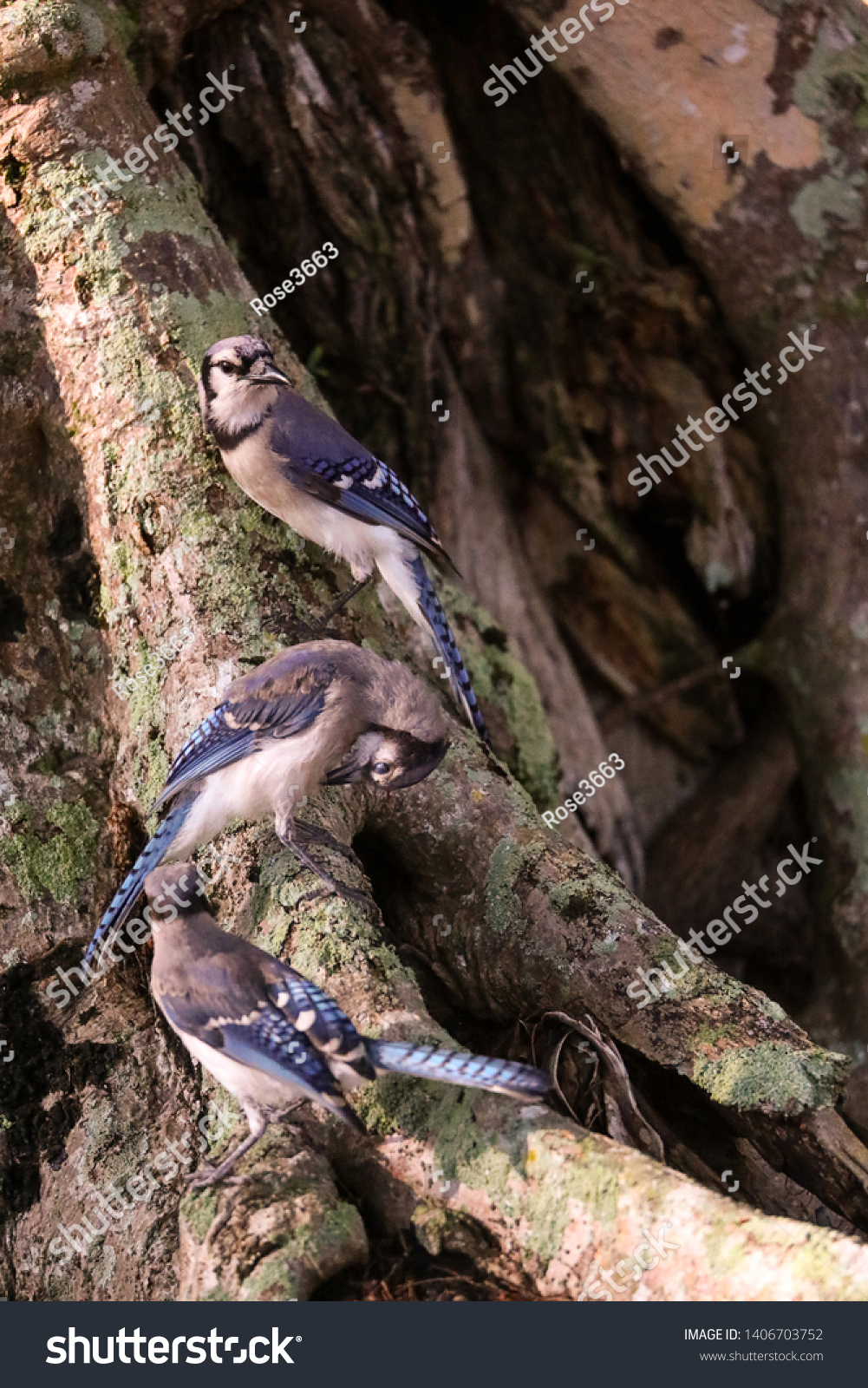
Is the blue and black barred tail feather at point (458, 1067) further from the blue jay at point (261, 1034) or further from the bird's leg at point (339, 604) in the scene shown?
the bird's leg at point (339, 604)

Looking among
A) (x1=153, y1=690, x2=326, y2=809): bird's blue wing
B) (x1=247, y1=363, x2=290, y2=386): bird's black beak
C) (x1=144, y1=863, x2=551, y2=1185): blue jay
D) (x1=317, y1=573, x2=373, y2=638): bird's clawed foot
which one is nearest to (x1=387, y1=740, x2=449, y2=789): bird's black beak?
(x1=153, y1=690, x2=326, y2=809): bird's blue wing

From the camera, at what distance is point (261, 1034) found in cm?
225

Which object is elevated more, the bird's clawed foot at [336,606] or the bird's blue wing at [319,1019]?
the bird's clawed foot at [336,606]

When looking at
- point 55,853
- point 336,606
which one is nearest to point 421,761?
point 336,606

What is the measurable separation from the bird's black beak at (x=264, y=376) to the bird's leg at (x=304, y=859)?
44.5 inches

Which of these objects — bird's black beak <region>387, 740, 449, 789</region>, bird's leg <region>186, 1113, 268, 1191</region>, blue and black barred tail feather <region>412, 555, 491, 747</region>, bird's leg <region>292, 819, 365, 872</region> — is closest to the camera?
bird's leg <region>186, 1113, 268, 1191</region>

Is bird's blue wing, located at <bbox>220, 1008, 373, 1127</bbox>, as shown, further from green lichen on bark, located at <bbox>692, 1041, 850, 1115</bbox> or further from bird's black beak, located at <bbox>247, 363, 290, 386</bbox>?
bird's black beak, located at <bbox>247, 363, 290, 386</bbox>

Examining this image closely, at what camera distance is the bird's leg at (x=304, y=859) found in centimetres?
266

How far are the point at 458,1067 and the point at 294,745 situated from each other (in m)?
0.78

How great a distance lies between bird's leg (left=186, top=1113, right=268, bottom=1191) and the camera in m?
2.32

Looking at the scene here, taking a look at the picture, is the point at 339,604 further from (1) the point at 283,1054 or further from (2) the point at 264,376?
(1) the point at 283,1054

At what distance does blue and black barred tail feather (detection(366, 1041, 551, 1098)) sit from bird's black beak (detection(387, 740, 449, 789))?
22.4 inches

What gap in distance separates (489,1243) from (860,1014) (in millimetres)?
2717

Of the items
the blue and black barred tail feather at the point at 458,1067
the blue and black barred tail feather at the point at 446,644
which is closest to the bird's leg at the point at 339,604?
the blue and black barred tail feather at the point at 446,644
